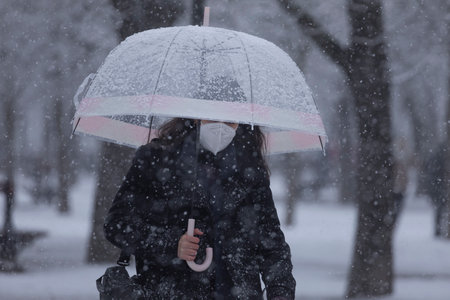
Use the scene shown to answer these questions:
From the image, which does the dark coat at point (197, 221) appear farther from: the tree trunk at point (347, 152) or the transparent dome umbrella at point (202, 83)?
the tree trunk at point (347, 152)

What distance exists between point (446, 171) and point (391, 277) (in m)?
7.00

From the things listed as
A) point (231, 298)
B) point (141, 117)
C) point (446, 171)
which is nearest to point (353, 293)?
point (141, 117)

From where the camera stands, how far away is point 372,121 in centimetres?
855

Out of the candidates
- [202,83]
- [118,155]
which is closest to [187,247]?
[202,83]

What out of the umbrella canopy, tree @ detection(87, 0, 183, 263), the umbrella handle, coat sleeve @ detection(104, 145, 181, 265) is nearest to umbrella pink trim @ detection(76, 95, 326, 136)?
the umbrella canopy

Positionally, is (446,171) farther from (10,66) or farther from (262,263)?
(262,263)

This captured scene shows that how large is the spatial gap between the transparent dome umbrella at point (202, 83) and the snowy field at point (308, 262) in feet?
16.9

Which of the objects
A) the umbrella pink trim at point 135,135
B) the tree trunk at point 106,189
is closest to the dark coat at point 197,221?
the umbrella pink trim at point 135,135

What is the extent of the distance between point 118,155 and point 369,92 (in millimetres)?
3325

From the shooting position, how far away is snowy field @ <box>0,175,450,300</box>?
30.9ft

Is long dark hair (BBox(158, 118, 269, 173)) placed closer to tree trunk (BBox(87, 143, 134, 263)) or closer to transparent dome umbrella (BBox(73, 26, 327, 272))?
transparent dome umbrella (BBox(73, 26, 327, 272))

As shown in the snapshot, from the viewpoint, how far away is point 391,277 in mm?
9070

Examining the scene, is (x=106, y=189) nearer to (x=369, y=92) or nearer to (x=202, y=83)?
(x=369, y=92)

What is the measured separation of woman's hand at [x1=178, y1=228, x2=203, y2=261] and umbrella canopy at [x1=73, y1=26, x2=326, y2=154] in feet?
1.75
